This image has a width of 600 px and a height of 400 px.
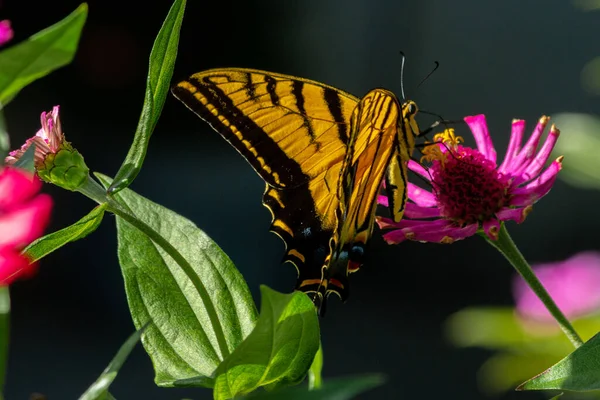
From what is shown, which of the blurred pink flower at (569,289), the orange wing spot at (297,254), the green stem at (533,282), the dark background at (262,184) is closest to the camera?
the green stem at (533,282)

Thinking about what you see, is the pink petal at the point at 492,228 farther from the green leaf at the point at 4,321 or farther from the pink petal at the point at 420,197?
the green leaf at the point at 4,321

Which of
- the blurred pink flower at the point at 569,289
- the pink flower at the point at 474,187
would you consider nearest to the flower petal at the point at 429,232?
the pink flower at the point at 474,187

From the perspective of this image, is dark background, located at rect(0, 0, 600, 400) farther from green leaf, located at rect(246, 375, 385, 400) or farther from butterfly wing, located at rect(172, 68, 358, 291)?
green leaf, located at rect(246, 375, 385, 400)

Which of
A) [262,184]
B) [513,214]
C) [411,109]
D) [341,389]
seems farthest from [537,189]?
[262,184]

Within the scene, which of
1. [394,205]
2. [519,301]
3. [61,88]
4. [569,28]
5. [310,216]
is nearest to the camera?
[394,205]

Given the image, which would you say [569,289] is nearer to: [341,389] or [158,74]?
[158,74]

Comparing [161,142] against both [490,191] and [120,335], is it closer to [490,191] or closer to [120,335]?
[120,335]

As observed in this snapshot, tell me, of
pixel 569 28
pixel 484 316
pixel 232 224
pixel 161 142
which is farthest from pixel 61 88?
pixel 484 316
